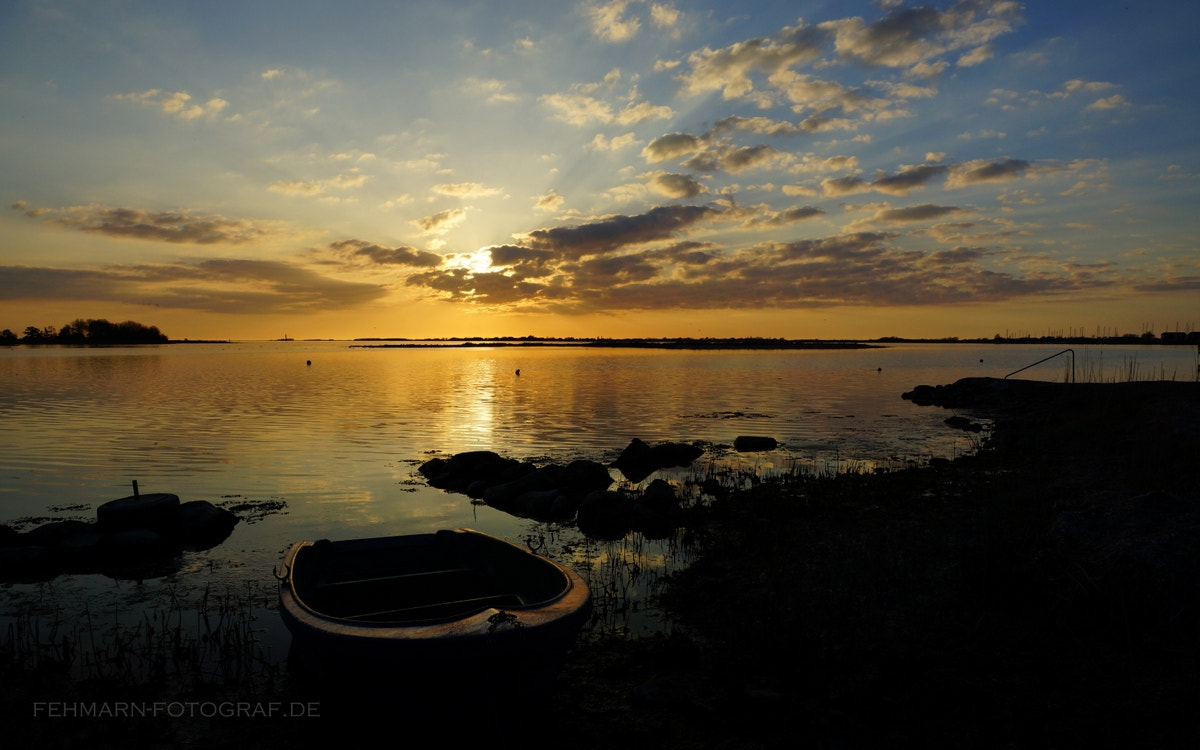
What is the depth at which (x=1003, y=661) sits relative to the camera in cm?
757

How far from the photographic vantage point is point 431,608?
8820 mm

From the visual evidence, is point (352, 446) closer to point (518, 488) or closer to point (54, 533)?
point (518, 488)

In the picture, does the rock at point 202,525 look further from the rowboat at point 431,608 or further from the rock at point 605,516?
the rock at point 605,516

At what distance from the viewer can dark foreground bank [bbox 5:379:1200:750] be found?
255 inches

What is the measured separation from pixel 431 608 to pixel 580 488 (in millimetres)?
11645

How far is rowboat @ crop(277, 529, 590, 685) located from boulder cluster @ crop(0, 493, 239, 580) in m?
6.04

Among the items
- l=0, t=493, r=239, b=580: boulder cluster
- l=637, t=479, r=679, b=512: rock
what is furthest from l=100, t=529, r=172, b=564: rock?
l=637, t=479, r=679, b=512: rock

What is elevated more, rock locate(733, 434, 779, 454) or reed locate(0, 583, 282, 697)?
rock locate(733, 434, 779, 454)

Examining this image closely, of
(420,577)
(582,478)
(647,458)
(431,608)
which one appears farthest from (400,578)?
(647,458)

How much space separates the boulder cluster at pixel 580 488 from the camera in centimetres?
1641

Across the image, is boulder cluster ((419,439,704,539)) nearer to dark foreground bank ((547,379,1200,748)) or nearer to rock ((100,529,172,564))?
dark foreground bank ((547,379,1200,748))

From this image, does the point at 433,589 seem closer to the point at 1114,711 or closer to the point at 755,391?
the point at 1114,711

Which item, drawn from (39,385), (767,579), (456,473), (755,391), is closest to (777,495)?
(767,579)

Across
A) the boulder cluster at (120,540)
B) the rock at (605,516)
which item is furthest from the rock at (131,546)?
the rock at (605,516)
